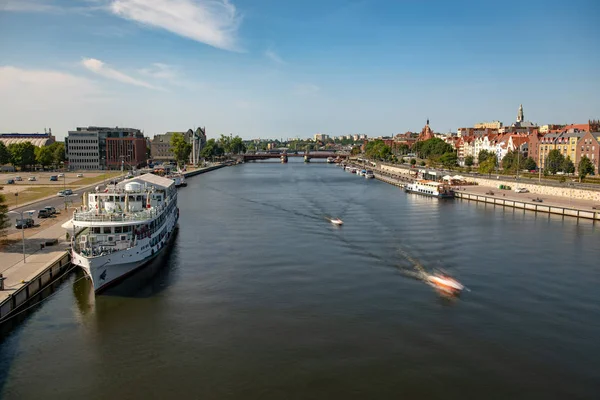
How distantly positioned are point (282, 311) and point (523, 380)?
42.8 ft

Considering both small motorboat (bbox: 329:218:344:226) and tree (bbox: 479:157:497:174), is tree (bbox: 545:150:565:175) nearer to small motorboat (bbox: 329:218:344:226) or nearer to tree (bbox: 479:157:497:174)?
tree (bbox: 479:157:497:174)

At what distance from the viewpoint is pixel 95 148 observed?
Result: 143875 mm

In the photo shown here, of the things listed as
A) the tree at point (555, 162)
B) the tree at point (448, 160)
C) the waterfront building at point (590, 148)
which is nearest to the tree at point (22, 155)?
the tree at point (448, 160)

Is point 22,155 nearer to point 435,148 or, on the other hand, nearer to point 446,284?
point 435,148

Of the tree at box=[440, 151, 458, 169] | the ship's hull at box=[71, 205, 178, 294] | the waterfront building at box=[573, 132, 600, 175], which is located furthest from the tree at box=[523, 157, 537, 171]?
the ship's hull at box=[71, 205, 178, 294]

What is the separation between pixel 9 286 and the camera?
29266 mm

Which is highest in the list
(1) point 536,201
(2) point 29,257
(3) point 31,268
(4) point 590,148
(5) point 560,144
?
(5) point 560,144

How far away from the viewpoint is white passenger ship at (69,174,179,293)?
32375 millimetres

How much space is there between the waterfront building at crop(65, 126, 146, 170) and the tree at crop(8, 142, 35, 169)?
1113 cm

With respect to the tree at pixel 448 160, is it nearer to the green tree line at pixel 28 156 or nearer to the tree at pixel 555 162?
the tree at pixel 555 162

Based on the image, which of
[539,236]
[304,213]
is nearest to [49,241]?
[304,213]

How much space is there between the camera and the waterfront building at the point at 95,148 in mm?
142375

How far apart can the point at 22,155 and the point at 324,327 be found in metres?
127

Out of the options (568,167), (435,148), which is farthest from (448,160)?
(568,167)
